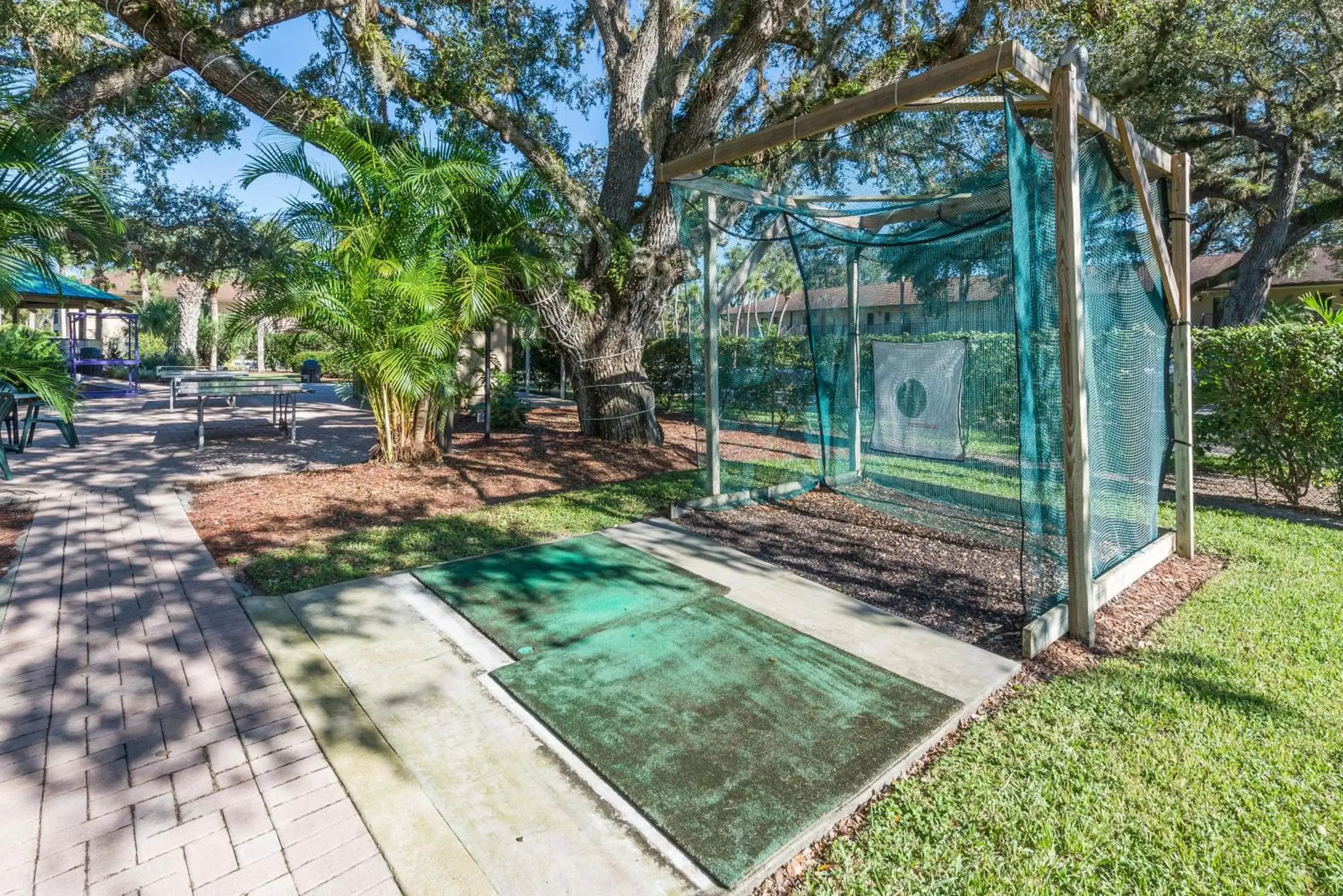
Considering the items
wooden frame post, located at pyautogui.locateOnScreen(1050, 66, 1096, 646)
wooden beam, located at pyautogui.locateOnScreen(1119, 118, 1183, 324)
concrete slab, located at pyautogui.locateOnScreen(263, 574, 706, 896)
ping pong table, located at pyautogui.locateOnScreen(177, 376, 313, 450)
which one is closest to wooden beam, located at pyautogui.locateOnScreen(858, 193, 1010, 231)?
wooden beam, located at pyautogui.locateOnScreen(1119, 118, 1183, 324)

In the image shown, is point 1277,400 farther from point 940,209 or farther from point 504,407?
point 504,407

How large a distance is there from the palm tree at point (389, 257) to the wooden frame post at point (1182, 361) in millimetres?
4882

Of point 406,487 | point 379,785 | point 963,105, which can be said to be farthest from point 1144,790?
point 406,487

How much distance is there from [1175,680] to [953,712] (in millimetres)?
963

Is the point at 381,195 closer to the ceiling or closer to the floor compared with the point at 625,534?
closer to the ceiling

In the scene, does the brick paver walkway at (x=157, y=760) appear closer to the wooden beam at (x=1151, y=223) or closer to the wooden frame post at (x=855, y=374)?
the wooden beam at (x=1151, y=223)

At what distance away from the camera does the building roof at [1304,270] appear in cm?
1988

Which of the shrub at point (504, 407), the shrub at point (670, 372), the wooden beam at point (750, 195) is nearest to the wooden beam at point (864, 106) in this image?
the wooden beam at point (750, 195)

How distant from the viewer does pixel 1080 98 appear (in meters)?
2.77

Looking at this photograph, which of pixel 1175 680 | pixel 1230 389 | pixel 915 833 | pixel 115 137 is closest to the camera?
pixel 915 833

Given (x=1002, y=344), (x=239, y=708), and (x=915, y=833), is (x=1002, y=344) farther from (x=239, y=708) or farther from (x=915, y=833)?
(x=239, y=708)

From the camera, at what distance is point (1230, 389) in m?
5.37

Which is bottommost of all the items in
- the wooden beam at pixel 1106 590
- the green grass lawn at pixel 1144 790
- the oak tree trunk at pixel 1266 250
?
the green grass lawn at pixel 1144 790

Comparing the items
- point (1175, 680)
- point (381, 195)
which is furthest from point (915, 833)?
point (381, 195)
